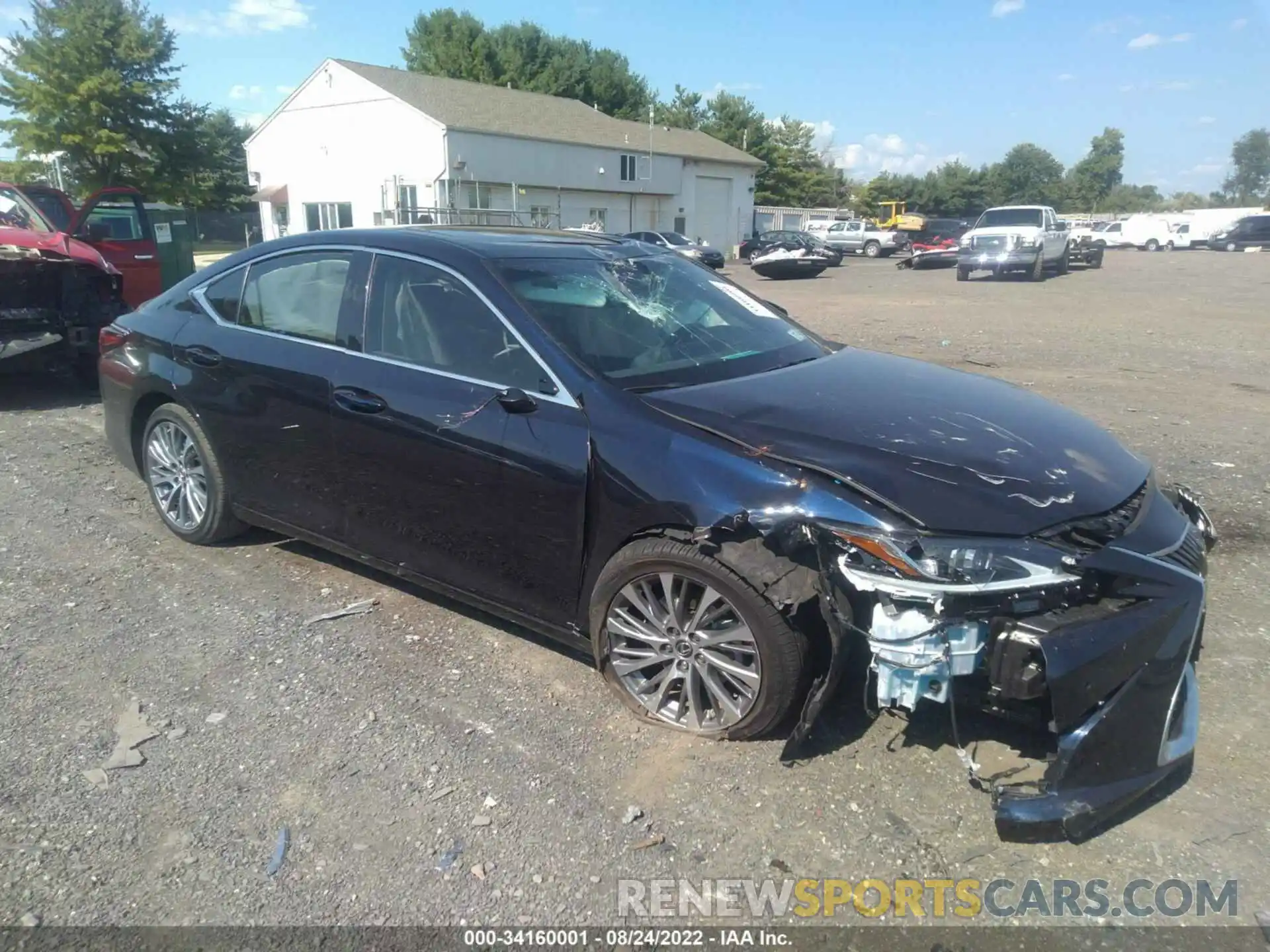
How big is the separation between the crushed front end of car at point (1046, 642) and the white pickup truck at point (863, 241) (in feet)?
143

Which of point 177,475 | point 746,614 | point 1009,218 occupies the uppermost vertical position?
→ point 1009,218

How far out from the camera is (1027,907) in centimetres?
246

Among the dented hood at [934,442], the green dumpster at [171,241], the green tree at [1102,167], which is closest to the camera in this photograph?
the dented hood at [934,442]

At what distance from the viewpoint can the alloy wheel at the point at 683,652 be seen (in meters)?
3.02

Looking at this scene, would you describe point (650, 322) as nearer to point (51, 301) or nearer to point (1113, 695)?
point (1113, 695)

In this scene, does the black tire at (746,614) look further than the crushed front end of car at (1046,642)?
Yes

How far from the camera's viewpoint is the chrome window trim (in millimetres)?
3371

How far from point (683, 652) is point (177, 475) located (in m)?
3.18

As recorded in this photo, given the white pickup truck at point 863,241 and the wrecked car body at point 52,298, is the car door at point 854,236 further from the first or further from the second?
the wrecked car body at point 52,298

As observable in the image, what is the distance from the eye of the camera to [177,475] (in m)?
4.88

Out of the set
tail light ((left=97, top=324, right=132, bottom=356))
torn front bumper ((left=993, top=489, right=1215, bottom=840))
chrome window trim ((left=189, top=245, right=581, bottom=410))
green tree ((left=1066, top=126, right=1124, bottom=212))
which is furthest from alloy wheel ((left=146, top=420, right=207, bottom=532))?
green tree ((left=1066, top=126, right=1124, bottom=212))

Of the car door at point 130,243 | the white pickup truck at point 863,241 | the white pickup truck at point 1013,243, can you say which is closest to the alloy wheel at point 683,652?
the car door at point 130,243

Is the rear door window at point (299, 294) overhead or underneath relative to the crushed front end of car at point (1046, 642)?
overhead

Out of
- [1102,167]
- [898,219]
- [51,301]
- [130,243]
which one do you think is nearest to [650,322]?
[51,301]
